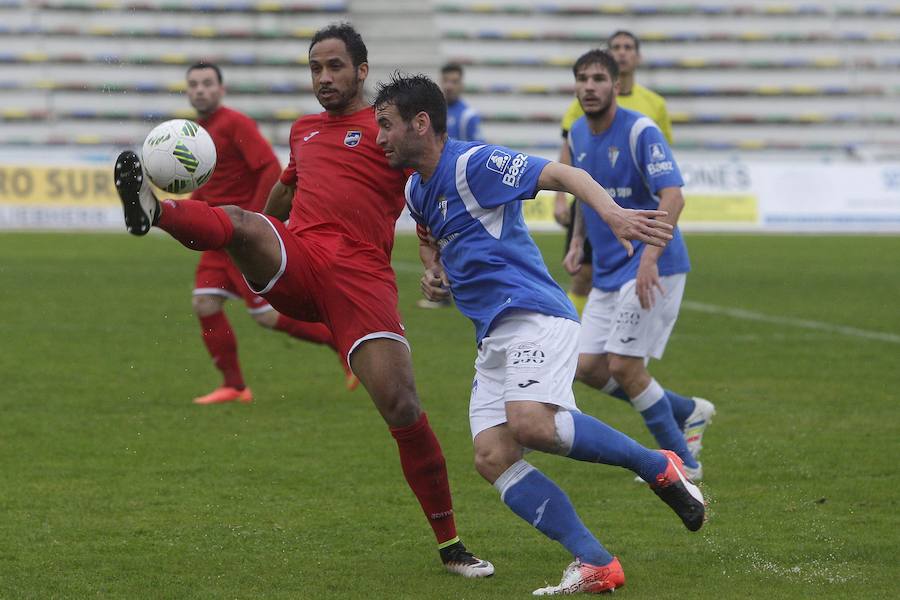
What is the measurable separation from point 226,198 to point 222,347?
960 millimetres

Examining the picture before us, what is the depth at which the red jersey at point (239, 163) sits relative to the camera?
849cm

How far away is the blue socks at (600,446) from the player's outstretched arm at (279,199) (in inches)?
69.2

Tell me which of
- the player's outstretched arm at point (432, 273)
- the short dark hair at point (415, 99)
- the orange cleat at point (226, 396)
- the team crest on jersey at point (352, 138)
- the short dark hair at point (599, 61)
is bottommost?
the orange cleat at point (226, 396)

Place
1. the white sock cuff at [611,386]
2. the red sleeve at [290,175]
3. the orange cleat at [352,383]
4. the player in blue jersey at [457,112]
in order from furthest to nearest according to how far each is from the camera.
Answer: the player in blue jersey at [457,112] < the orange cleat at [352,383] < the white sock cuff at [611,386] < the red sleeve at [290,175]

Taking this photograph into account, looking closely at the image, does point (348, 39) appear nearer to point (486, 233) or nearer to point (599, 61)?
point (486, 233)

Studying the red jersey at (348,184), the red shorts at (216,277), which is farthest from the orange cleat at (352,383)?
the red jersey at (348,184)

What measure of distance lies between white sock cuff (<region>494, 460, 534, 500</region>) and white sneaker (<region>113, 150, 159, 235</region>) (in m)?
1.44

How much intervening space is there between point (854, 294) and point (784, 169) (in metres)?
8.95

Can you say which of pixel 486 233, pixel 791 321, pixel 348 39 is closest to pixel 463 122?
pixel 791 321

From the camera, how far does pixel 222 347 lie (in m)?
8.59

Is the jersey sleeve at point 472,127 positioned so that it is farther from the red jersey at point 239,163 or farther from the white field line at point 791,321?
the red jersey at point 239,163

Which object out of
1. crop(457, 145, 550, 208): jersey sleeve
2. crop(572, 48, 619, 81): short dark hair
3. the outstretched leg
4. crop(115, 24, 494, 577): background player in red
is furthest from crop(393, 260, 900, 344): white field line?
the outstretched leg

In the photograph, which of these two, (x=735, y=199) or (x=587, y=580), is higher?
(x=587, y=580)

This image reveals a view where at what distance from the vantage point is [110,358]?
33.5ft
